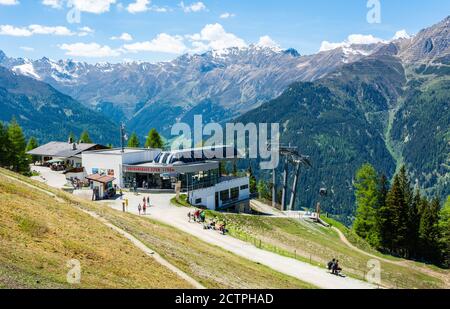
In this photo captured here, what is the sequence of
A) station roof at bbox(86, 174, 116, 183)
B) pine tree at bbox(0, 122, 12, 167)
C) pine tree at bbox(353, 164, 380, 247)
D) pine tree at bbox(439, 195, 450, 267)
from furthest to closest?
pine tree at bbox(0, 122, 12, 167)
pine tree at bbox(439, 195, 450, 267)
pine tree at bbox(353, 164, 380, 247)
station roof at bbox(86, 174, 116, 183)

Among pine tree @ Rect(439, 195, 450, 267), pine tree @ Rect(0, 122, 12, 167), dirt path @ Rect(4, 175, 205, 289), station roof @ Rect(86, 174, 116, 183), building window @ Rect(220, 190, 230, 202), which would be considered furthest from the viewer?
pine tree @ Rect(0, 122, 12, 167)

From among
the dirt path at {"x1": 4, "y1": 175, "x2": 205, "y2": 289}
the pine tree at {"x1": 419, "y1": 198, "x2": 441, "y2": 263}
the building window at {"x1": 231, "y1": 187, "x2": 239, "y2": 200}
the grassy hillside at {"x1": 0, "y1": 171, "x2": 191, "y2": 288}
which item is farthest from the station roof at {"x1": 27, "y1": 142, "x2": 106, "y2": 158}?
the pine tree at {"x1": 419, "y1": 198, "x2": 441, "y2": 263}

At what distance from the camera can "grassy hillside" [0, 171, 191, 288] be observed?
2420cm

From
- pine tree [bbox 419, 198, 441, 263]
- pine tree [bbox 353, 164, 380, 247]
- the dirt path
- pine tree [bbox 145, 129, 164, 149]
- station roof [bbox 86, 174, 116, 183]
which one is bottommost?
pine tree [bbox 419, 198, 441, 263]

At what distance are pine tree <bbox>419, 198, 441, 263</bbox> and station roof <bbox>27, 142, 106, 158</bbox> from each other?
77.3m

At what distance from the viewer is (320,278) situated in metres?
45.4

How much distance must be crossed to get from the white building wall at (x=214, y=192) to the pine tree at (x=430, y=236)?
3558 cm

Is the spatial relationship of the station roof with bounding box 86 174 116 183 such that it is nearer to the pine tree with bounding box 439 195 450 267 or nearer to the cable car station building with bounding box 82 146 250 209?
the cable car station building with bounding box 82 146 250 209

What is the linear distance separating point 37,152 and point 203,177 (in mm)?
57309

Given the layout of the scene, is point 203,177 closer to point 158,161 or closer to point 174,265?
point 158,161

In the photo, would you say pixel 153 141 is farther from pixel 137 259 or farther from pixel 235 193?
pixel 137 259

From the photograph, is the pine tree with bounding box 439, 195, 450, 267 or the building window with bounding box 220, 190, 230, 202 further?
the pine tree with bounding box 439, 195, 450, 267

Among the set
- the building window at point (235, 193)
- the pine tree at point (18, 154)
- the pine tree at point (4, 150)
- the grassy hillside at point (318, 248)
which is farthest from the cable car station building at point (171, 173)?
the pine tree at point (4, 150)
